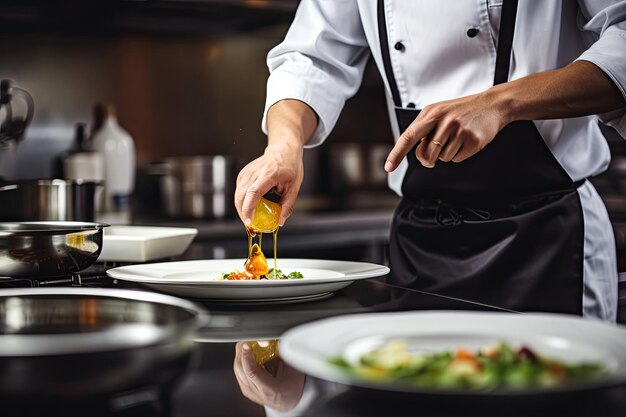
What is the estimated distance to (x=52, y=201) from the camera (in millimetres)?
1679

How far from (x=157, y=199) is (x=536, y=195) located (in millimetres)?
2309

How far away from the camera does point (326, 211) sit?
147 inches

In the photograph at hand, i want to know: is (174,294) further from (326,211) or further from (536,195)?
(326,211)

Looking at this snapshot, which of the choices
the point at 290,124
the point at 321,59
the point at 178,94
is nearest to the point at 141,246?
the point at 290,124

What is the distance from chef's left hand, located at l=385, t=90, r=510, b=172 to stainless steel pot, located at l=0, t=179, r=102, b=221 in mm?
795

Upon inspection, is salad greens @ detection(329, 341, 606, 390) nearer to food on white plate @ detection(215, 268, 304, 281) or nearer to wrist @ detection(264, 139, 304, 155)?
food on white plate @ detection(215, 268, 304, 281)

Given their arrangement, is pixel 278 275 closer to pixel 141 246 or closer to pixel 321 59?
pixel 141 246

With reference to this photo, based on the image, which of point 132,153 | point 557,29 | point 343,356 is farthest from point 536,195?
point 132,153

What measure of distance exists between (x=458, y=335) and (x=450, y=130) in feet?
1.71

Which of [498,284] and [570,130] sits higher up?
[570,130]

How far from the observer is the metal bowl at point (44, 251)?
0.98 metres

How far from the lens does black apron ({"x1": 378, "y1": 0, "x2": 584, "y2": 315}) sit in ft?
4.82

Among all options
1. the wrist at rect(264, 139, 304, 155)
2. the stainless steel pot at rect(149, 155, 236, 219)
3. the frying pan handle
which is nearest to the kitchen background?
the stainless steel pot at rect(149, 155, 236, 219)

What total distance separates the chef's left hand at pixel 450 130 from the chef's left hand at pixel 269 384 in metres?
0.50
